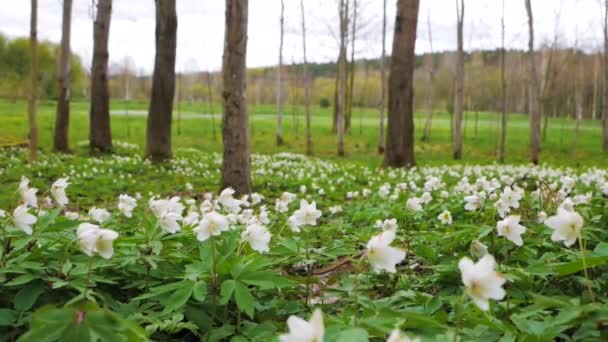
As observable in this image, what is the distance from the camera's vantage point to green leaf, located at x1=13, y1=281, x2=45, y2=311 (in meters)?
1.77

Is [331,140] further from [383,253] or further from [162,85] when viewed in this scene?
[383,253]

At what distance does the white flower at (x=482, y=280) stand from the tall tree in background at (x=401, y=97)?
11539 millimetres

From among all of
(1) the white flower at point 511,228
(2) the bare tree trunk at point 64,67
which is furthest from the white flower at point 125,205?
(2) the bare tree trunk at point 64,67

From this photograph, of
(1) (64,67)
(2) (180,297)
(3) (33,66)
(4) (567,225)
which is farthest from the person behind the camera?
(1) (64,67)

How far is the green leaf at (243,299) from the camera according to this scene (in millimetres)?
1691

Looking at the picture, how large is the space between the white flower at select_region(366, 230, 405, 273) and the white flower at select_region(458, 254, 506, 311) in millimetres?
264

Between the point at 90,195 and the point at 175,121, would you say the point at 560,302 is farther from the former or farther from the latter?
the point at 175,121

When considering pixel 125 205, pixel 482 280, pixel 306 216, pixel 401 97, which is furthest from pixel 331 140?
pixel 482 280

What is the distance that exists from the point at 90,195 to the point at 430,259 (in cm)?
670

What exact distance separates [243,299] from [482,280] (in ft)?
2.70

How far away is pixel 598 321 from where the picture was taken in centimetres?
152

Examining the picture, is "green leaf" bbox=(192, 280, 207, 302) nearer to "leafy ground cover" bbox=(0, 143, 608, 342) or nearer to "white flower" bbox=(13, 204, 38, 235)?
"leafy ground cover" bbox=(0, 143, 608, 342)

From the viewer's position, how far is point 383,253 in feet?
4.97

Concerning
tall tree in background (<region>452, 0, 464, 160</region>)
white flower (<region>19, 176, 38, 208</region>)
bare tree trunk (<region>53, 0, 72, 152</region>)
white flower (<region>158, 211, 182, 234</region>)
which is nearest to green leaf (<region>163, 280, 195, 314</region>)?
white flower (<region>158, 211, 182, 234</region>)
